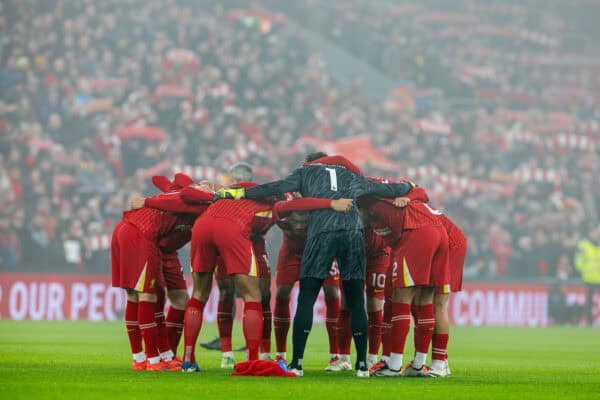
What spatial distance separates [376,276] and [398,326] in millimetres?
1489

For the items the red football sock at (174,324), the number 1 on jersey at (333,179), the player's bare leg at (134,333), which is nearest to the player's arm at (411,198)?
the number 1 on jersey at (333,179)

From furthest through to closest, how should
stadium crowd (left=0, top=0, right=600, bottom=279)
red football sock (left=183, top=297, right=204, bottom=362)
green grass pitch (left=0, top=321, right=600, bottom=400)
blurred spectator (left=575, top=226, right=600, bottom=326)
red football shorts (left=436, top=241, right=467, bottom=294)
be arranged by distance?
blurred spectator (left=575, top=226, right=600, bottom=326)
stadium crowd (left=0, top=0, right=600, bottom=279)
red football shorts (left=436, top=241, right=467, bottom=294)
red football sock (left=183, top=297, right=204, bottom=362)
green grass pitch (left=0, top=321, right=600, bottom=400)

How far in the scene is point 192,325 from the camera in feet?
33.6

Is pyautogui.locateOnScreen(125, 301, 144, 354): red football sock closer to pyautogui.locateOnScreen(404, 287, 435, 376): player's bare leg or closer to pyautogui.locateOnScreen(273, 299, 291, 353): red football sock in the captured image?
pyautogui.locateOnScreen(273, 299, 291, 353): red football sock

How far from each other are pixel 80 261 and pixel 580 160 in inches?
747

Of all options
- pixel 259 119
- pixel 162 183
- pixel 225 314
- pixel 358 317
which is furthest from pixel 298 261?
pixel 259 119

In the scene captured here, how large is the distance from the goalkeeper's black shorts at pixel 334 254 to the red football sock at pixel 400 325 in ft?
2.16

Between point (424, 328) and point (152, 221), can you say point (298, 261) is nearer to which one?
point (152, 221)

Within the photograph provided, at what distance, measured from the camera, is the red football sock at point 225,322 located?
11.2 m

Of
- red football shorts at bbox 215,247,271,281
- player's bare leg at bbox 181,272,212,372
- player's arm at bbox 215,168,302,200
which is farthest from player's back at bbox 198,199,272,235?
red football shorts at bbox 215,247,271,281

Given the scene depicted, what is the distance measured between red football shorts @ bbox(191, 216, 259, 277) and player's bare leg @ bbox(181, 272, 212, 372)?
4.6 inches

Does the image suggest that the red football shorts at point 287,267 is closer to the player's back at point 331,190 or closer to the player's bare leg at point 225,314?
the player's bare leg at point 225,314

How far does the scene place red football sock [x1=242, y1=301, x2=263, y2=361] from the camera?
995 centimetres

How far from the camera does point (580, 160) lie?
34.8 m
